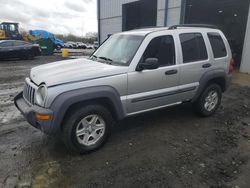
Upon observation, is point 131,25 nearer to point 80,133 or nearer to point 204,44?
point 204,44

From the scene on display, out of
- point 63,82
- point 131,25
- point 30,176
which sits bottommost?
point 30,176

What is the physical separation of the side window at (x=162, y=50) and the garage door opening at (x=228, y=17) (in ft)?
40.6

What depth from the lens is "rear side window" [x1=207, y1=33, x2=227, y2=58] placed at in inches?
185

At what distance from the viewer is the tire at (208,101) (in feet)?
15.7

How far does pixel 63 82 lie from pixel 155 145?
1.88 metres

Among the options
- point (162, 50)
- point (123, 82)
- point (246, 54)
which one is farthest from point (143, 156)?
point (246, 54)

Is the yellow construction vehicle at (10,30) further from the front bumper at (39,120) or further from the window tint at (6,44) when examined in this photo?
the front bumper at (39,120)

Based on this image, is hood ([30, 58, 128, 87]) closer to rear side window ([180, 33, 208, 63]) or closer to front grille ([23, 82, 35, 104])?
front grille ([23, 82, 35, 104])

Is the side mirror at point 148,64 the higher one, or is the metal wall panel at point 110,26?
the metal wall panel at point 110,26

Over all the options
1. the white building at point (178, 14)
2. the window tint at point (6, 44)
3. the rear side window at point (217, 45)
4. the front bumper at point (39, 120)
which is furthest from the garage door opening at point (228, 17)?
the front bumper at point (39, 120)

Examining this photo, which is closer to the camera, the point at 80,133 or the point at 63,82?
the point at 63,82

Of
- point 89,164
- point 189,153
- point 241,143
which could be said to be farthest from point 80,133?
point 241,143

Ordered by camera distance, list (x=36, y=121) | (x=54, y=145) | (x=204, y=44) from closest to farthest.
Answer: (x=36, y=121) → (x=54, y=145) → (x=204, y=44)

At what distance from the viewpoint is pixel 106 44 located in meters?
4.62
